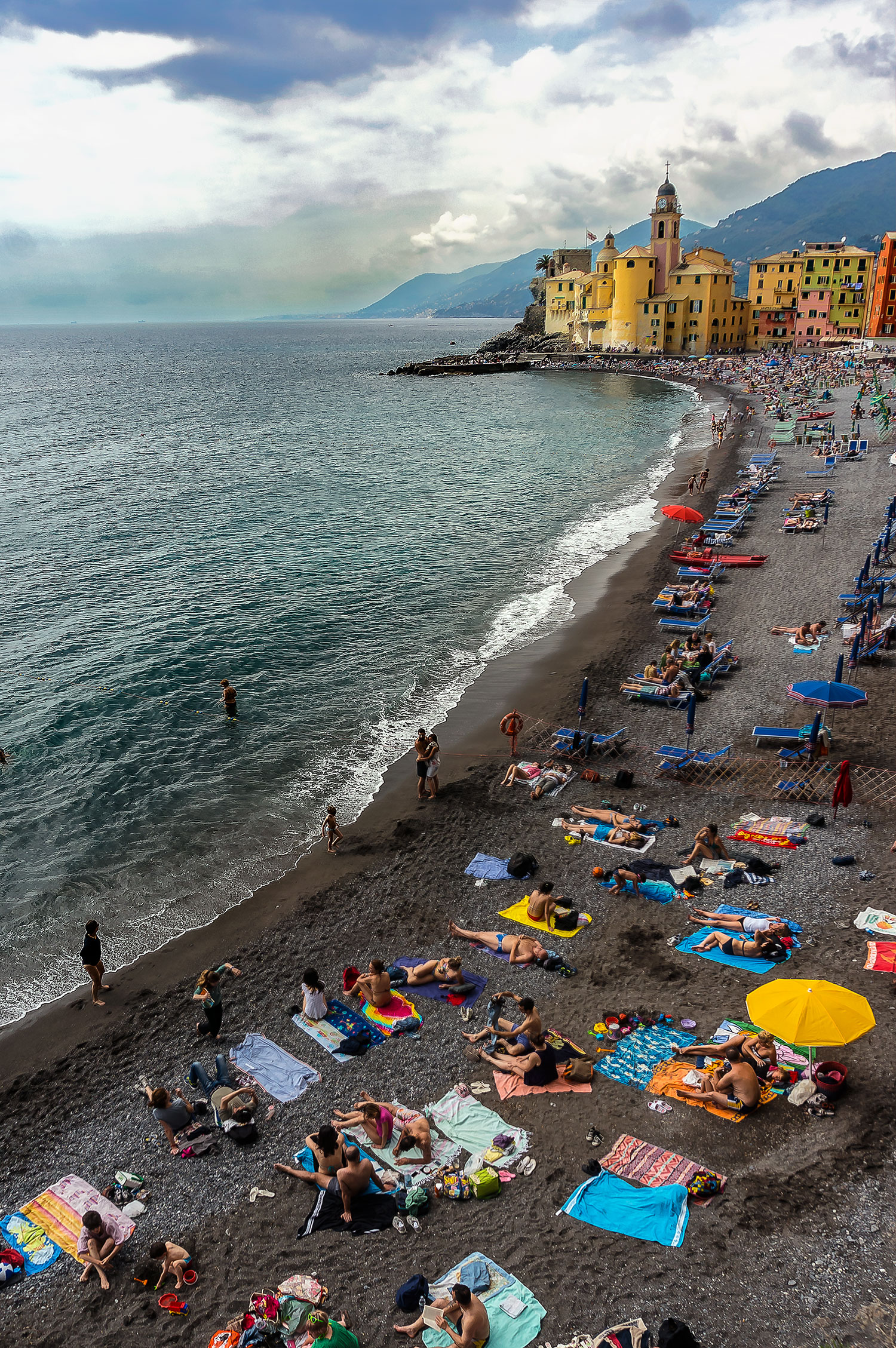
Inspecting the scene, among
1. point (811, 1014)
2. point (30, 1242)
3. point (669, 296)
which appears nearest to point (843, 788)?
point (811, 1014)

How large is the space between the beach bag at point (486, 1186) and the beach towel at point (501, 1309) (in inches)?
31.9

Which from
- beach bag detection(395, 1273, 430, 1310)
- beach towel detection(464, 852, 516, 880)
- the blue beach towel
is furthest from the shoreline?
beach bag detection(395, 1273, 430, 1310)

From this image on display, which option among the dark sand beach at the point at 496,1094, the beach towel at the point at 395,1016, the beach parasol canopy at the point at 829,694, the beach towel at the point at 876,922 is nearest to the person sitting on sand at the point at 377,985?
the beach towel at the point at 395,1016

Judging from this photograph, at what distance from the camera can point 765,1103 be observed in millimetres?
9188

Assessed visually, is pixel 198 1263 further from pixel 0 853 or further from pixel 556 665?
pixel 556 665

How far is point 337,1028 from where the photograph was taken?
11.4 m

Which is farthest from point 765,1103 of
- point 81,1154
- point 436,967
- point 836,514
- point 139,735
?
point 836,514

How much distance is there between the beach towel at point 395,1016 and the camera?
11.3m

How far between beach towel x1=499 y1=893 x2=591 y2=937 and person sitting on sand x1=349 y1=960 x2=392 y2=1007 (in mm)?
2668

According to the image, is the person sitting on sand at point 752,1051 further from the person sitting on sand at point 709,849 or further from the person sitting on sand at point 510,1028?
the person sitting on sand at point 709,849

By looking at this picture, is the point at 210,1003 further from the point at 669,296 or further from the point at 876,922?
the point at 669,296

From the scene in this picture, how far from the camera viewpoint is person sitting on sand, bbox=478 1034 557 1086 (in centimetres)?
988

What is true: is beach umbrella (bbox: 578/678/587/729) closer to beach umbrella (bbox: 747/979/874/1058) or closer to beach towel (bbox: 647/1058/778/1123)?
A: beach towel (bbox: 647/1058/778/1123)

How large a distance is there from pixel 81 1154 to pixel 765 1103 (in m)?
8.45
